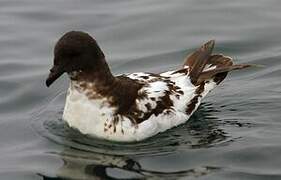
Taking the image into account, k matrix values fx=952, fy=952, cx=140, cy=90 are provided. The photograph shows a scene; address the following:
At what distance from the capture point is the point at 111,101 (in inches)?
410

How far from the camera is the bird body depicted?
10.2 meters

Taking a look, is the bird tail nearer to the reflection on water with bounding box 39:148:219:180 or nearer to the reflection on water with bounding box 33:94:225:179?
the reflection on water with bounding box 33:94:225:179

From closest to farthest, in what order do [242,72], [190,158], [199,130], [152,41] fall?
[190,158]
[199,130]
[242,72]
[152,41]

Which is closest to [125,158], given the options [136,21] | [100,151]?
[100,151]

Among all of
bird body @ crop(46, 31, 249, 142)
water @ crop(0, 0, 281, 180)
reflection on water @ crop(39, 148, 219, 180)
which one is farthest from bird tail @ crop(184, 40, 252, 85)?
reflection on water @ crop(39, 148, 219, 180)

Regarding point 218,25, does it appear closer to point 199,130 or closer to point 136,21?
point 136,21

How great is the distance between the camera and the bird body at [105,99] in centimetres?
1022

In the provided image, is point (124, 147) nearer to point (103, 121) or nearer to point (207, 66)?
point (103, 121)

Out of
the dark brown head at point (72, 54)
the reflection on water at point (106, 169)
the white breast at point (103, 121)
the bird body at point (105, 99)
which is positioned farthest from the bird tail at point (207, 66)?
the reflection on water at point (106, 169)

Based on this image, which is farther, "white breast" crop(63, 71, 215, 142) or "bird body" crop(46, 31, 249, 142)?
"white breast" crop(63, 71, 215, 142)

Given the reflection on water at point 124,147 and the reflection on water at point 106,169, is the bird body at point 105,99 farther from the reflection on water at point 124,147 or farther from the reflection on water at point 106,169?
the reflection on water at point 106,169

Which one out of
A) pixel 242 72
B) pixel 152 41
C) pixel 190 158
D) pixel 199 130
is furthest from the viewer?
pixel 152 41

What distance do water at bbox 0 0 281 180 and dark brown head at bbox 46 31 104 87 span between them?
0.80 metres

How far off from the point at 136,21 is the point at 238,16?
166cm
